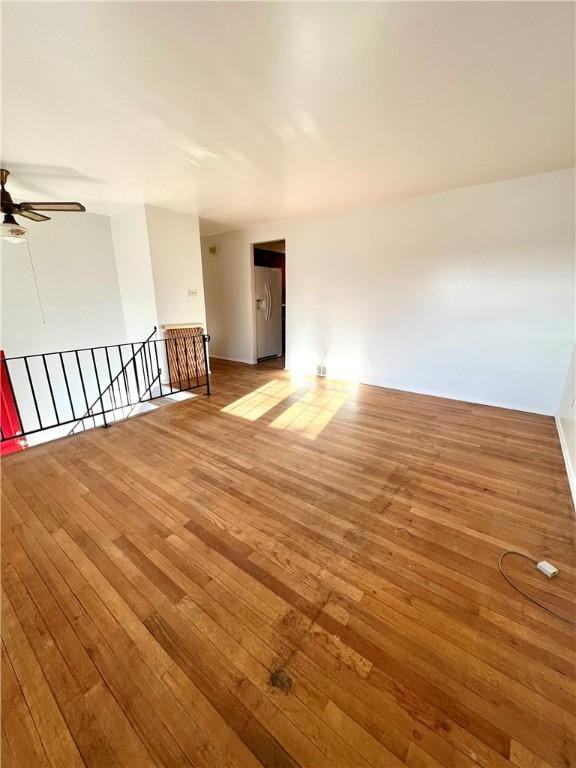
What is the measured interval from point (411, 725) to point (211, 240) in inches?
288

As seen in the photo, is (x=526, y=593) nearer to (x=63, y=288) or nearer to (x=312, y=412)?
(x=312, y=412)

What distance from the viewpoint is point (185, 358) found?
17.0ft

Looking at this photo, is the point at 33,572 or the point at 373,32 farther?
the point at 33,572

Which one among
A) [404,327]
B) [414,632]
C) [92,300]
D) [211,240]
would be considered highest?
[211,240]

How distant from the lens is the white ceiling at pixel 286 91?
1459 millimetres

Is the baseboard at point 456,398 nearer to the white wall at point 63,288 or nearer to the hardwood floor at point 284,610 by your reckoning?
the hardwood floor at point 284,610

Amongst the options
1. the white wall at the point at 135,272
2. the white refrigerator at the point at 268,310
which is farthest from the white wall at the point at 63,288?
the white refrigerator at the point at 268,310

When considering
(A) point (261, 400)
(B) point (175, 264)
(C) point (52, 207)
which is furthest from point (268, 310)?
(C) point (52, 207)

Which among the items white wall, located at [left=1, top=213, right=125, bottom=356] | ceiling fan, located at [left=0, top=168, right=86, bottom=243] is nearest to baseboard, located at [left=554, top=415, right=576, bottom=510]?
ceiling fan, located at [left=0, top=168, right=86, bottom=243]

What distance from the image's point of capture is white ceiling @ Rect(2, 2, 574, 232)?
4.79ft

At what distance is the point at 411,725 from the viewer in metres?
1.05

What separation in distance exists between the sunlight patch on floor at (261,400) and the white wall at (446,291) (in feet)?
3.56

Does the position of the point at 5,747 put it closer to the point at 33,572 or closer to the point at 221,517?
the point at 33,572

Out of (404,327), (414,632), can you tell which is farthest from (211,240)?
(414,632)
